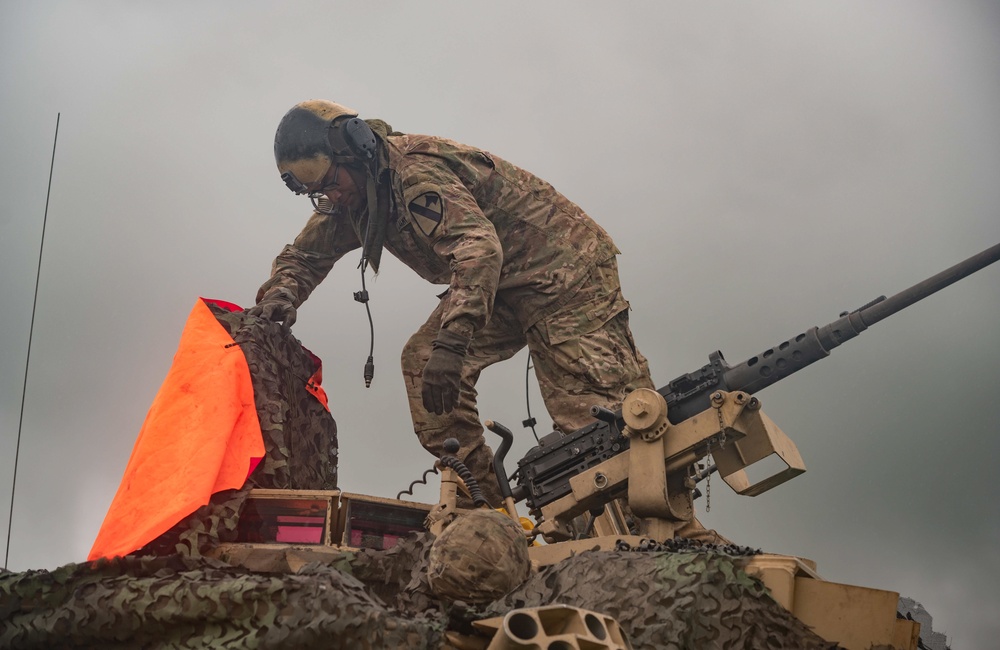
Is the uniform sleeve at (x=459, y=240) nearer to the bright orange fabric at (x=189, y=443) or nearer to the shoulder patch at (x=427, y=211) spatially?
the shoulder patch at (x=427, y=211)

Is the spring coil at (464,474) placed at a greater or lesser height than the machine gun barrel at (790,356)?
lesser

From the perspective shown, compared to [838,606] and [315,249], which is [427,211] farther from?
[838,606]

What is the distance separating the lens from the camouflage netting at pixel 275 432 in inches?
201

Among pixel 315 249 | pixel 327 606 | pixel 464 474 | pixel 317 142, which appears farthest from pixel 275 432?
pixel 327 606

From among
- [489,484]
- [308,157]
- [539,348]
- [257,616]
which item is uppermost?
[308,157]

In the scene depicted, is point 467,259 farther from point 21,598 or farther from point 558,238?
point 21,598

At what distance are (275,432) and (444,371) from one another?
3.21ft

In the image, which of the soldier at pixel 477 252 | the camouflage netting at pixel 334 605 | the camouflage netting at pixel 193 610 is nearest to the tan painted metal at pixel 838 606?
the camouflage netting at pixel 334 605

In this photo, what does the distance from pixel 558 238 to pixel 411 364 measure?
1243 mm

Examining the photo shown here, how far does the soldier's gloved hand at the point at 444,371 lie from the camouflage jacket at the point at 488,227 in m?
0.20

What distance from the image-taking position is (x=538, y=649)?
3035 millimetres

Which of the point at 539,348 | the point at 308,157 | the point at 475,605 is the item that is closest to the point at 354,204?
the point at 308,157

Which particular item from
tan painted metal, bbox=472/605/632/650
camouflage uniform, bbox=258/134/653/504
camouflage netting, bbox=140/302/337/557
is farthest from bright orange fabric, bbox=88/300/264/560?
tan painted metal, bbox=472/605/632/650

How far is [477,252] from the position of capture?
616 centimetres
